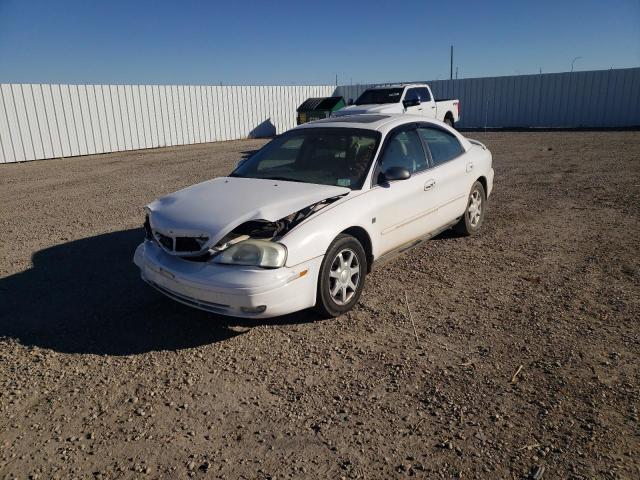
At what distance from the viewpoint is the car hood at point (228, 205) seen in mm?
3662

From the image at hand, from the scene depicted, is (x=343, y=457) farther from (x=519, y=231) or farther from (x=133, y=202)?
(x=133, y=202)

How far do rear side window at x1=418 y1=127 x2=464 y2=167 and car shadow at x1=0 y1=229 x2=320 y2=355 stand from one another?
241 centimetres

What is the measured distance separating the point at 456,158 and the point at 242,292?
339cm

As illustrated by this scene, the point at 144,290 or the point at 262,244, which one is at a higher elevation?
the point at 262,244

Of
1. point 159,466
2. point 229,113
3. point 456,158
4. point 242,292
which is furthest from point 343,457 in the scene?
point 229,113

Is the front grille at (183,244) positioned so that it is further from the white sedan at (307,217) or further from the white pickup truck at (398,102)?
A: the white pickup truck at (398,102)

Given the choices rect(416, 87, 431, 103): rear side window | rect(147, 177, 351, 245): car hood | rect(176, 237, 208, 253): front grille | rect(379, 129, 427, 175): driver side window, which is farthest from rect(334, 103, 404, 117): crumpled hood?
rect(176, 237, 208, 253): front grille

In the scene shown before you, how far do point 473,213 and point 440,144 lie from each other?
1.17 m

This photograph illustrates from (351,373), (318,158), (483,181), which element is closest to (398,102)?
(483,181)

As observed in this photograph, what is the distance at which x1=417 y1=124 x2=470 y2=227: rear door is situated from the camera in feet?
17.0

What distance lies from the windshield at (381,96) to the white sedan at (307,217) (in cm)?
1059

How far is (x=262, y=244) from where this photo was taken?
3.51 metres

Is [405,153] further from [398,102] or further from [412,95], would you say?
[412,95]

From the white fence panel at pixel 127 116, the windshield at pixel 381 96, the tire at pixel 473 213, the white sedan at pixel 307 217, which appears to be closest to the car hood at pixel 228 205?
the white sedan at pixel 307 217
